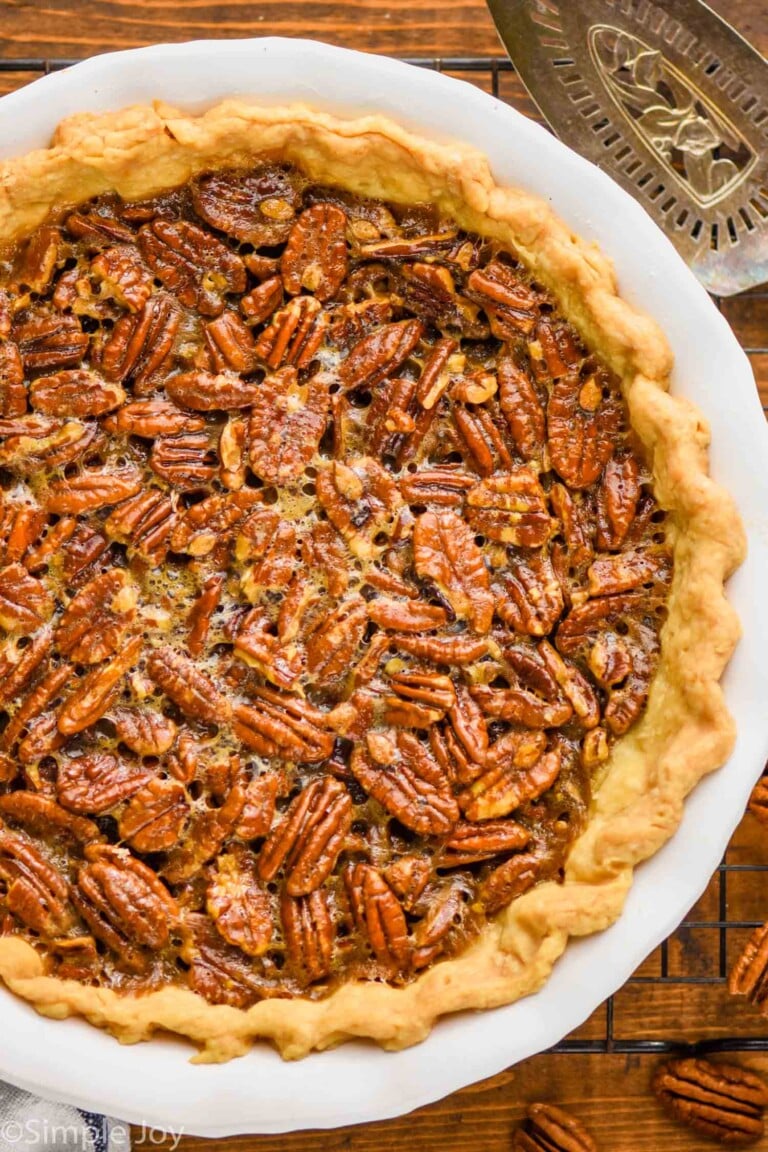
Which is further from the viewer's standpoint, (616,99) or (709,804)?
(616,99)

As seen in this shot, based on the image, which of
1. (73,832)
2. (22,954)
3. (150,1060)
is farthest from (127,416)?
(150,1060)

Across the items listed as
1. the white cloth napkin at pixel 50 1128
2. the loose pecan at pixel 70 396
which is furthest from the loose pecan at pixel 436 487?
the white cloth napkin at pixel 50 1128

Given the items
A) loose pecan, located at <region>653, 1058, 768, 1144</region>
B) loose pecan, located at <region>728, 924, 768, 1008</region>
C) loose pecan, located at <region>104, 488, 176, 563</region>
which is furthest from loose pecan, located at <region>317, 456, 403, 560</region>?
loose pecan, located at <region>653, 1058, 768, 1144</region>

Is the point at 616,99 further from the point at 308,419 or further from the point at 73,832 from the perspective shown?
the point at 73,832

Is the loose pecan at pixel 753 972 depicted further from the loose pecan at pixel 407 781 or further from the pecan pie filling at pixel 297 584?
the loose pecan at pixel 407 781

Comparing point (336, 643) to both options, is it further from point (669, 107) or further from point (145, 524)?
point (669, 107)

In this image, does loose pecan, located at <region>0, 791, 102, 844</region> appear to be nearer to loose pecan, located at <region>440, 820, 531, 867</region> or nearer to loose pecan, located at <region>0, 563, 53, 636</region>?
loose pecan, located at <region>0, 563, 53, 636</region>
